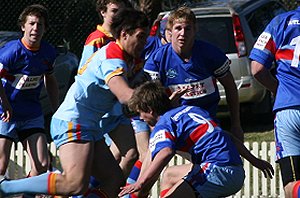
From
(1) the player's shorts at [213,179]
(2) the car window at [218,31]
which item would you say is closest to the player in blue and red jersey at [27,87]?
(1) the player's shorts at [213,179]

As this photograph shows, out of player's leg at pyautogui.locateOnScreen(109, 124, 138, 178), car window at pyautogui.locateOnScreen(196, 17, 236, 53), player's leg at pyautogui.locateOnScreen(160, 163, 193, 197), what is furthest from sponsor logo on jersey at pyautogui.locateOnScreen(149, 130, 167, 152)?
car window at pyautogui.locateOnScreen(196, 17, 236, 53)

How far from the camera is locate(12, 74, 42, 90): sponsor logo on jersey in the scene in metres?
9.23

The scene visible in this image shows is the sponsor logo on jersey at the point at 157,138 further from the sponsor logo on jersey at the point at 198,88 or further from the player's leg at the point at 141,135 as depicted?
the player's leg at the point at 141,135

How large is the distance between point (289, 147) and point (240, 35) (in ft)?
23.8

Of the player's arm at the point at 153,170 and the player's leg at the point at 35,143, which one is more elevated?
the player's arm at the point at 153,170

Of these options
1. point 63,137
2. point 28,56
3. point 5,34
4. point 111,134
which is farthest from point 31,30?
point 5,34

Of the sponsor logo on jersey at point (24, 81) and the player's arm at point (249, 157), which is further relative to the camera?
the sponsor logo on jersey at point (24, 81)

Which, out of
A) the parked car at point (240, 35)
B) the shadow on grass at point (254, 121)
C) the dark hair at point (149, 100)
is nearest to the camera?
the dark hair at point (149, 100)

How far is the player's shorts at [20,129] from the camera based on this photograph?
9.19 meters

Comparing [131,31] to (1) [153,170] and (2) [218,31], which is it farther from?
(2) [218,31]

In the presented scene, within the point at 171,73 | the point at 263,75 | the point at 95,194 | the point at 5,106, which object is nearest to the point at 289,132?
the point at 263,75

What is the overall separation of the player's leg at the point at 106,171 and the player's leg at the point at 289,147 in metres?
1.26

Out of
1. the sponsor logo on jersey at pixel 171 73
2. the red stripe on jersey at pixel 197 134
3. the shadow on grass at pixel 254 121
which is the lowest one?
the shadow on grass at pixel 254 121

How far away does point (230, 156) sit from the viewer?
6711 millimetres
